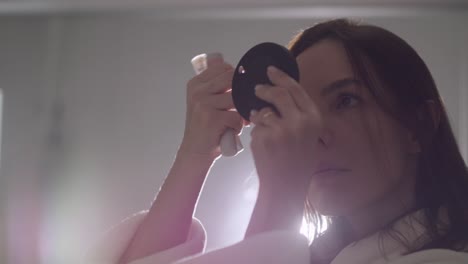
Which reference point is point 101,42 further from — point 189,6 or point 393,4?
point 393,4

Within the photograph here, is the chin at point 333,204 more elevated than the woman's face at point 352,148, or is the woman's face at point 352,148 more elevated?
the woman's face at point 352,148

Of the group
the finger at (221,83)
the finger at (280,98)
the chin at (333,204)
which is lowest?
Result: the chin at (333,204)

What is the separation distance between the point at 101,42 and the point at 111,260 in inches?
25.9

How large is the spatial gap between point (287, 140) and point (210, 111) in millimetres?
182

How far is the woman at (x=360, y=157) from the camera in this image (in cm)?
52

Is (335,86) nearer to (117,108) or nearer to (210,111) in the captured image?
(210,111)

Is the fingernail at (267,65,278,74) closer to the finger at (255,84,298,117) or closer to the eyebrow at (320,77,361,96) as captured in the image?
the finger at (255,84,298,117)

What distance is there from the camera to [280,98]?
1.33ft

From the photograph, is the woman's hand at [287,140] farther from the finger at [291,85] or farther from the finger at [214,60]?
the finger at [214,60]

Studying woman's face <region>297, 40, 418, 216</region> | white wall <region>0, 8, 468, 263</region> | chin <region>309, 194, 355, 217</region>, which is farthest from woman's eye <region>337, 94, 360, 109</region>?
white wall <region>0, 8, 468, 263</region>

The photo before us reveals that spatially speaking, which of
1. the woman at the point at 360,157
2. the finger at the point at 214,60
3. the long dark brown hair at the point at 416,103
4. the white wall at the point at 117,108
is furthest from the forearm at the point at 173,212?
the white wall at the point at 117,108

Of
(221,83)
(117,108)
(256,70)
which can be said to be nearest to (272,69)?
(256,70)

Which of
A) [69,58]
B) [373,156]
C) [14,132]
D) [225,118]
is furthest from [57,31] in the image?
[373,156]

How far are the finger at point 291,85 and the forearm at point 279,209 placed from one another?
7 cm
